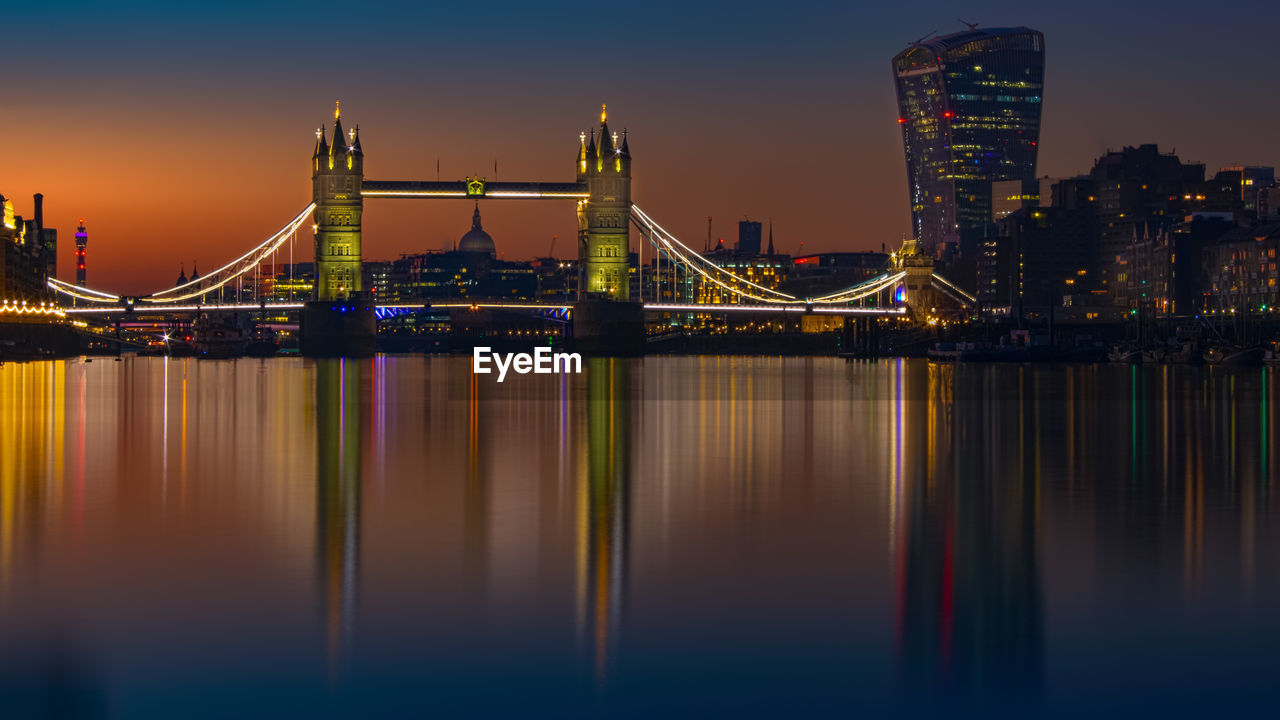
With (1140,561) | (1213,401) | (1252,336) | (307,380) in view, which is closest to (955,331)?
(1252,336)

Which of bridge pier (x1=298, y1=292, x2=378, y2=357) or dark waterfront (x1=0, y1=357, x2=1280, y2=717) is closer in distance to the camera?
dark waterfront (x1=0, y1=357, x2=1280, y2=717)

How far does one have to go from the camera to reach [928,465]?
23359 mm

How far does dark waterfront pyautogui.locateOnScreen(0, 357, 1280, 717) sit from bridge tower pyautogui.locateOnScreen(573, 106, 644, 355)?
288 feet

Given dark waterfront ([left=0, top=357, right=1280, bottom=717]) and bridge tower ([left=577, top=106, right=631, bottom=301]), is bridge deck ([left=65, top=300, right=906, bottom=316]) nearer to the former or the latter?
bridge tower ([left=577, top=106, right=631, bottom=301])

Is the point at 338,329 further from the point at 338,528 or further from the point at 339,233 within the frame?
the point at 338,528

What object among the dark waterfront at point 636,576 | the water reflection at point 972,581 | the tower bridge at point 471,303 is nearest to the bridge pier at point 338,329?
the tower bridge at point 471,303

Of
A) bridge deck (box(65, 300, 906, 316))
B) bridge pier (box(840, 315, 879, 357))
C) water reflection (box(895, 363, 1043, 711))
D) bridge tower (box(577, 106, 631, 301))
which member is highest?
bridge tower (box(577, 106, 631, 301))

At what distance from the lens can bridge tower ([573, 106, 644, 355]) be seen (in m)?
116

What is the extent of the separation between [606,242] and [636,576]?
10720 cm

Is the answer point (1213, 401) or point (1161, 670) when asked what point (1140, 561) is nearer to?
point (1161, 670)

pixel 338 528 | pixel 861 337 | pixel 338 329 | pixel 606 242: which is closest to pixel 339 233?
pixel 338 329

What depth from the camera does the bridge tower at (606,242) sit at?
116188 millimetres

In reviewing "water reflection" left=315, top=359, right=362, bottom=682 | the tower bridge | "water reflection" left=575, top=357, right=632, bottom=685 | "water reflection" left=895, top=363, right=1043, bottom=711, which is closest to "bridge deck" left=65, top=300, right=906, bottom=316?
the tower bridge

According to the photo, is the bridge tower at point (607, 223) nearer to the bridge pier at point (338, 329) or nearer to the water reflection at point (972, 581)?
the bridge pier at point (338, 329)
